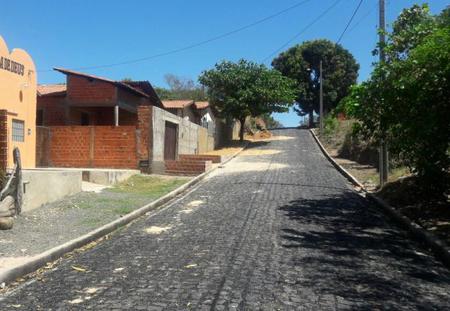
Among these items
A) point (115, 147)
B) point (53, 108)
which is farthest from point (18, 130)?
point (53, 108)

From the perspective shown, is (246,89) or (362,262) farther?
(246,89)

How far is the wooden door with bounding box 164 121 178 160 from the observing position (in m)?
24.4

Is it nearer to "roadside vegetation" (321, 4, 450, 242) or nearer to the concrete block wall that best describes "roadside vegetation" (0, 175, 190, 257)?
the concrete block wall

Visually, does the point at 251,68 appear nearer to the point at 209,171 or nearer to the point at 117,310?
the point at 209,171

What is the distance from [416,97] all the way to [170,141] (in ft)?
50.5

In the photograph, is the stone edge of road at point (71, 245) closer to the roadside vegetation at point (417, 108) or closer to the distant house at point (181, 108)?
the roadside vegetation at point (417, 108)

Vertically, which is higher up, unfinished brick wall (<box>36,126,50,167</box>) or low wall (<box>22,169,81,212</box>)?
unfinished brick wall (<box>36,126,50,167</box>)

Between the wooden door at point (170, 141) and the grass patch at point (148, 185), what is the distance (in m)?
4.24

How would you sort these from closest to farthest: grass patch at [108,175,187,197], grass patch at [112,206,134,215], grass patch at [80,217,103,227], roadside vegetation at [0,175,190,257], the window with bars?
roadside vegetation at [0,175,190,257] < grass patch at [80,217,103,227] < grass patch at [112,206,134,215] < the window with bars < grass patch at [108,175,187,197]

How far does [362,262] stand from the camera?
795 cm

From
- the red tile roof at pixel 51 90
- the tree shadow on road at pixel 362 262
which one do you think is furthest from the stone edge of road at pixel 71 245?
the red tile roof at pixel 51 90

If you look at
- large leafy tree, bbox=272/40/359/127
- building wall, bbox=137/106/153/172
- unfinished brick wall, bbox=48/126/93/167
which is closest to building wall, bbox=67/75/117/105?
unfinished brick wall, bbox=48/126/93/167

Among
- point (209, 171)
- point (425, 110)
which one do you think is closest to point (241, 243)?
point (425, 110)

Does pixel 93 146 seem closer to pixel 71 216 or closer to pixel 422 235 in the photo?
pixel 71 216
